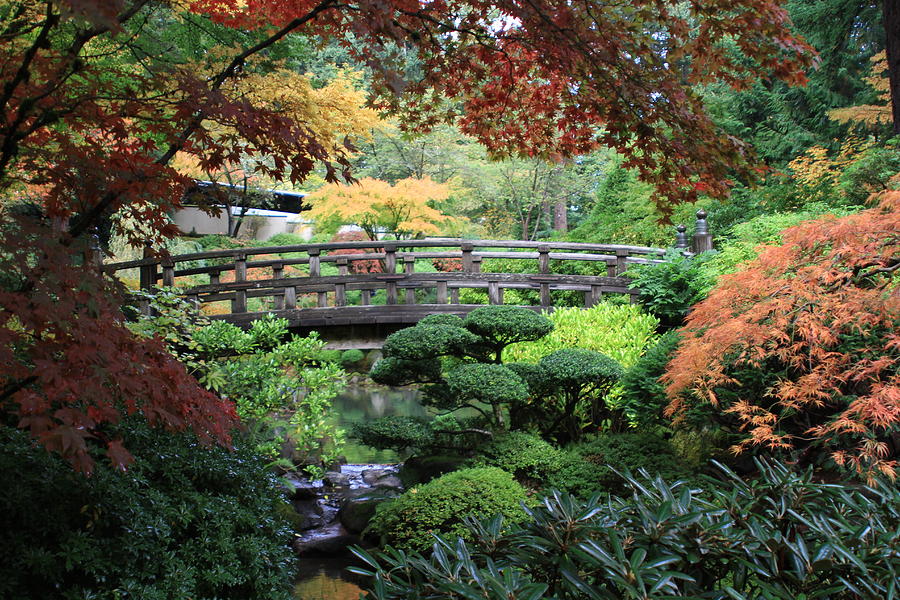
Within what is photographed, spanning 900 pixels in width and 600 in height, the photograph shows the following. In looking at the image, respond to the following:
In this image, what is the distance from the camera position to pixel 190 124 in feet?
10.1

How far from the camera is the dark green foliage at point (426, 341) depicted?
693 cm

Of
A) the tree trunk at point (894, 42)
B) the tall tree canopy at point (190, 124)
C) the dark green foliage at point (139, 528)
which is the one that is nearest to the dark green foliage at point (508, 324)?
the tall tree canopy at point (190, 124)

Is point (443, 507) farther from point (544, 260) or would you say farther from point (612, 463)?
point (544, 260)

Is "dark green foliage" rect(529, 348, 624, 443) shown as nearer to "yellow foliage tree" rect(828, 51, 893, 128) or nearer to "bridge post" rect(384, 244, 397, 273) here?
"bridge post" rect(384, 244, 397, 273)

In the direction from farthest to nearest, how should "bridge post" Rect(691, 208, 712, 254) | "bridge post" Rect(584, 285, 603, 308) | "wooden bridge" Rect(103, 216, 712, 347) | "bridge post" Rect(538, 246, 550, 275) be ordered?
"bridge post" Rect(538, 246, 550, 275) < "bridge post" Rect(584, 285, 603, 308) < "wooden bridge" Rect(103, 216, 712, 347) < "bridge post" Rect(691, 208, 712, 254)

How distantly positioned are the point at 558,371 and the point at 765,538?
15.9 feet

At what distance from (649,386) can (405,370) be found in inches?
95.9

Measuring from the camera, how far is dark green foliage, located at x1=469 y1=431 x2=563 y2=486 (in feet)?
19.9

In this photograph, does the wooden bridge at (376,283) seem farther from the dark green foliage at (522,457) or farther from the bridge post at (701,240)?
the dark green foliage at (522,457)

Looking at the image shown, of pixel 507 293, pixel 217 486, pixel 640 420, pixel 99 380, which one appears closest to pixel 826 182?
pixel 507 293

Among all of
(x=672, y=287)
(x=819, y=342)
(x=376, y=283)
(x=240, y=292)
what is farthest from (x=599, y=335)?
(x=240, y=292)

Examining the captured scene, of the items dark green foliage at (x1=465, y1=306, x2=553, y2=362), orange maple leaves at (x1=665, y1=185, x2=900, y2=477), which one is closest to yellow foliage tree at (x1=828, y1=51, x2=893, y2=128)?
dark green foliage at (x1=465, y1=306, x2=553, y2=362)

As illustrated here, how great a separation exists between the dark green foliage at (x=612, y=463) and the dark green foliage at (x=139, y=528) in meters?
2.71

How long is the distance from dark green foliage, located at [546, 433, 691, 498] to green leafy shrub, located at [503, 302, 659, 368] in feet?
6.53
